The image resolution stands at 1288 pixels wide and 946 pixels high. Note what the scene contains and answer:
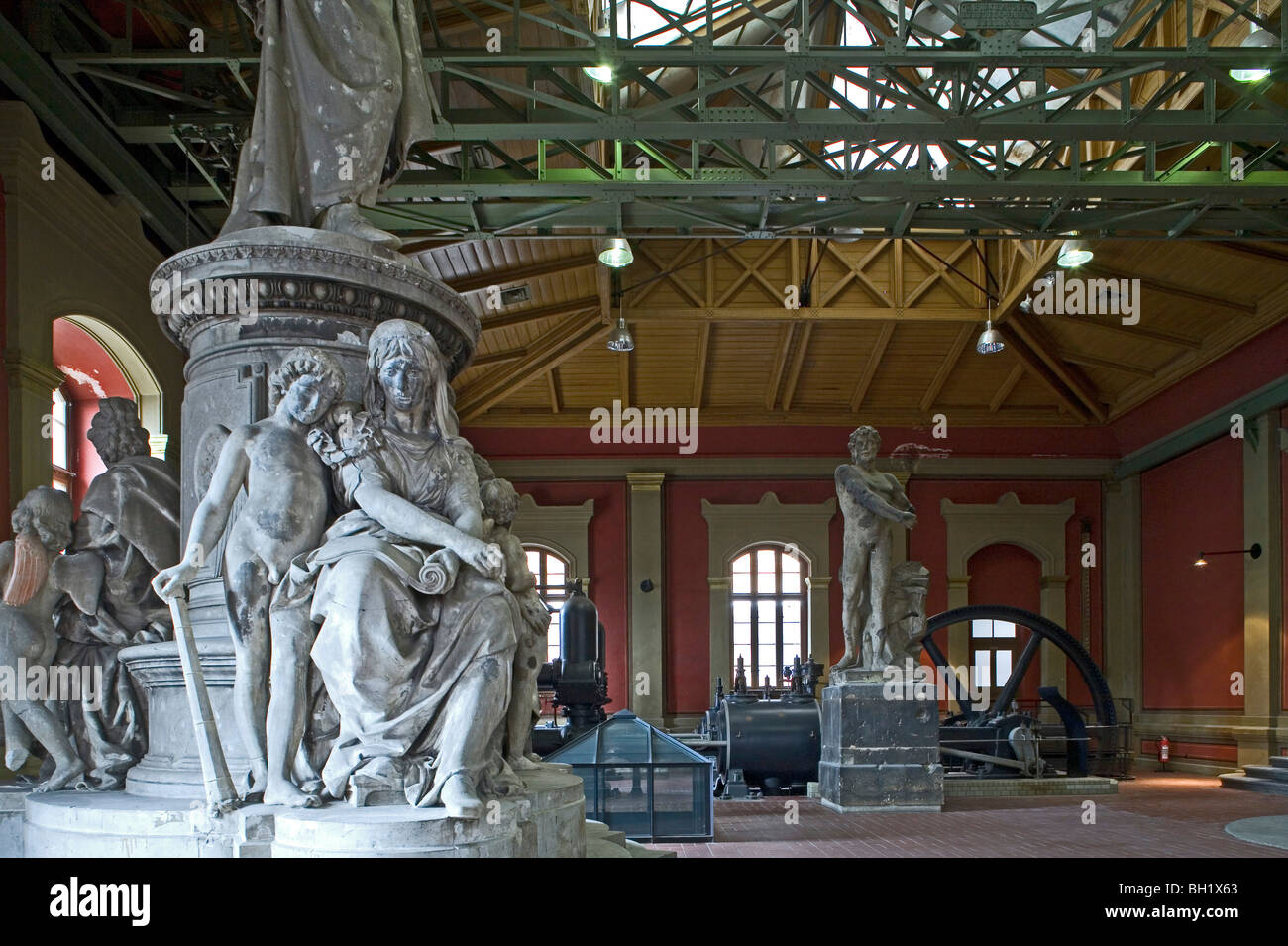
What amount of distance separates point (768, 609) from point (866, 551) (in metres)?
10.3

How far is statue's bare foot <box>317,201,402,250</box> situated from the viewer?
4035mm

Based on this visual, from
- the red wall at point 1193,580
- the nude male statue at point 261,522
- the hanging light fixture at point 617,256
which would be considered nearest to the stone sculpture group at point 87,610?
the nude male statue at point 261,522

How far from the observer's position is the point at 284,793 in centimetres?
312

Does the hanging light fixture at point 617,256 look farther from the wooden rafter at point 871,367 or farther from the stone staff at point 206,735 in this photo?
the stone staff at point 206,735

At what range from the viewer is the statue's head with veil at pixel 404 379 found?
3.40 metres

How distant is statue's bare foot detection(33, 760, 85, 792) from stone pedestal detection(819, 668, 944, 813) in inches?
284

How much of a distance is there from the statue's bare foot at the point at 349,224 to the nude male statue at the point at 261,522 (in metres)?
0.77

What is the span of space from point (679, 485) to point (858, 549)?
10565mm

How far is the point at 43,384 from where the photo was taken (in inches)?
357

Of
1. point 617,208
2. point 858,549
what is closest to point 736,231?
point 617,208

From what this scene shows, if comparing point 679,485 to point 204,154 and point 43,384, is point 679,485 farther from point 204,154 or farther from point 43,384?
point 43,384

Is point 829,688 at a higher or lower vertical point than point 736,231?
lower

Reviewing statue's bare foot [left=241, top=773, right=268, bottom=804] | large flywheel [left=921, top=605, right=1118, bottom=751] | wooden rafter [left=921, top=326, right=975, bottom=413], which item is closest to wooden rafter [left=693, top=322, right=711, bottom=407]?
wooden rafter [left=921, top=326, right=975, bottom=413]
